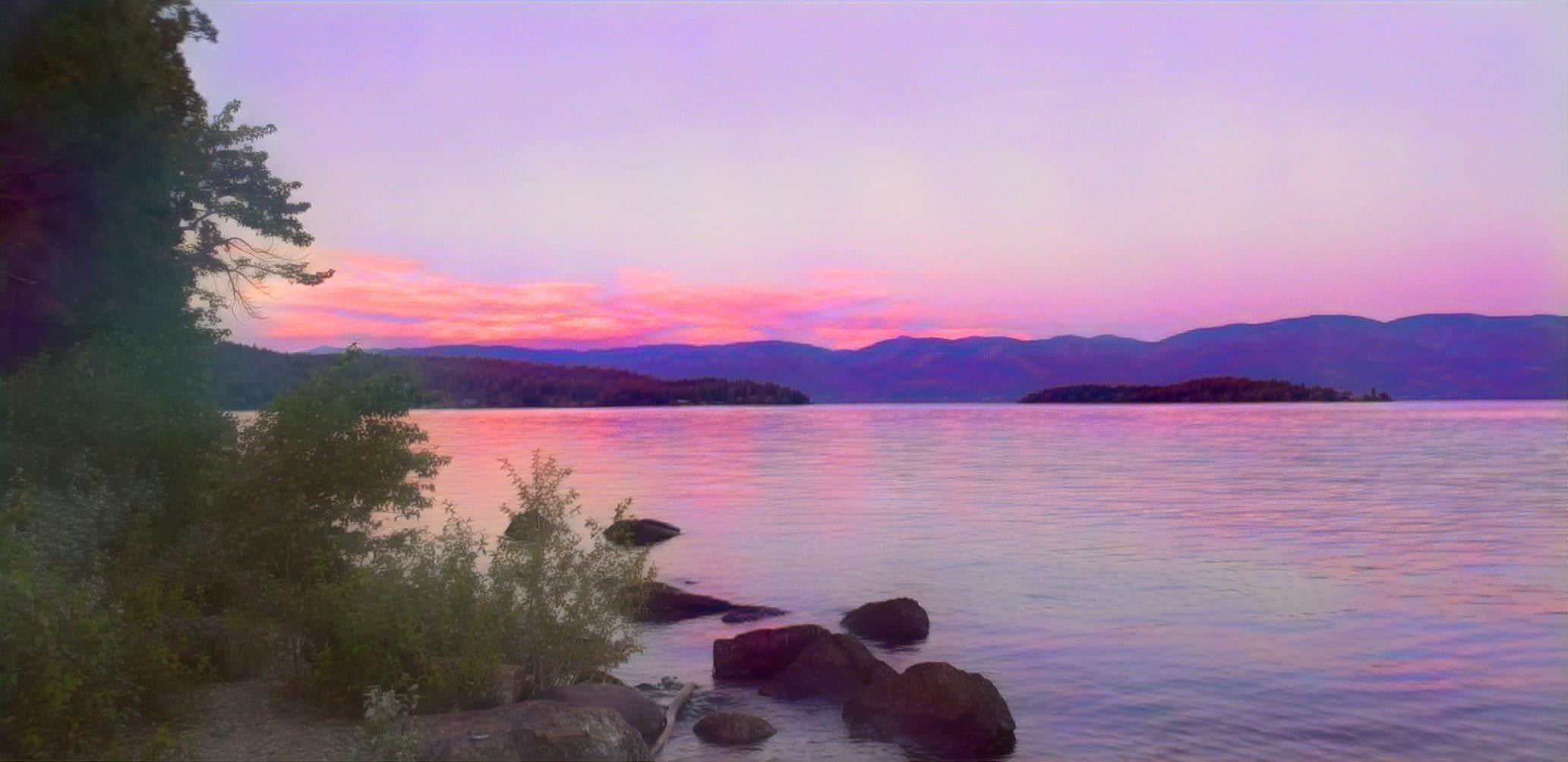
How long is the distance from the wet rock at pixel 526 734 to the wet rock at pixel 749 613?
1443 centimetres

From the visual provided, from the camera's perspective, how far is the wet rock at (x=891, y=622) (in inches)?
1050

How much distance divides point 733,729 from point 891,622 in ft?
31.5

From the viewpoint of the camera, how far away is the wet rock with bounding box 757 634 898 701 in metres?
20.2

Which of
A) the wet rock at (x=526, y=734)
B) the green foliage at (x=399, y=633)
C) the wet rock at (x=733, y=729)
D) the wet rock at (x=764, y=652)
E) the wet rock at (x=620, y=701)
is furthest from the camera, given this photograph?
the wet rock at (x=764, y=652)

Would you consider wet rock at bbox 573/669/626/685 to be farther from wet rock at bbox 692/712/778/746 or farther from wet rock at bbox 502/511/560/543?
wet rock at bbox 502/511/560/543

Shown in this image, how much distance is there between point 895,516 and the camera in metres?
56.7

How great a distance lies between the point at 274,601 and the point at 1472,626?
29671 millimetres

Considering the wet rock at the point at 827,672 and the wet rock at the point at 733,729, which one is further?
the wet rock at the point at 827,672

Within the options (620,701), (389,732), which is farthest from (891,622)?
(389,732)

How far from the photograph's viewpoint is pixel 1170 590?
113ft

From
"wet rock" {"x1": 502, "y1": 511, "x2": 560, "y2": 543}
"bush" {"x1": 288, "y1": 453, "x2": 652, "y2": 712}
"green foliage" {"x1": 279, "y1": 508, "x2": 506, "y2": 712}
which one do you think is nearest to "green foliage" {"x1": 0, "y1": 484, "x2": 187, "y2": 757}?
"green foliage" {"x1": 279, "y1": 508, "x2": 506, "y2": 712}

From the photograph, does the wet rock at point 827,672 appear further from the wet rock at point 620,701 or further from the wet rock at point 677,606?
the wet rock at point 677,606

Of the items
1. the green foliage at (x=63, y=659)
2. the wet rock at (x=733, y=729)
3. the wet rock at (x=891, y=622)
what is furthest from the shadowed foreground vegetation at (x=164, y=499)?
the wet rock at (x=891, y=622)

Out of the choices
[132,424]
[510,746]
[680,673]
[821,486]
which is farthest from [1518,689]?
[821,486]
